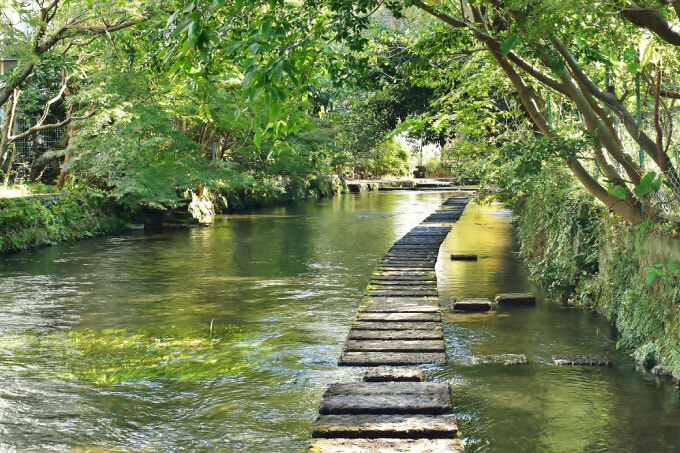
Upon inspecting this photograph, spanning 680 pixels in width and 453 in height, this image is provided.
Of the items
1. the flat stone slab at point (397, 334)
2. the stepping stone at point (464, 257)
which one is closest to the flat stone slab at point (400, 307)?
the flat stone slab at point (397, 334)

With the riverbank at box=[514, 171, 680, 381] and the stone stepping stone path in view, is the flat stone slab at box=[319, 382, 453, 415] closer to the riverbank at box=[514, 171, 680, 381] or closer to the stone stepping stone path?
the stone stepping stone path

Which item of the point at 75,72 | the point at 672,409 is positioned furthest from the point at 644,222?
the point at 75,72

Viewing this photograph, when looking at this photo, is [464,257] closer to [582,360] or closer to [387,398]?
[582,360]

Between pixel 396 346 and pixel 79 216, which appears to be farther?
pixel 79 216

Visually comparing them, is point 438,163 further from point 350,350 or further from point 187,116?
point 350,350

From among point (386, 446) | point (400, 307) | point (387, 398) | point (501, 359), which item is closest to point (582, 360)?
point (501, 359)

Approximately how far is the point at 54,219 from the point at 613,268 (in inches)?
598

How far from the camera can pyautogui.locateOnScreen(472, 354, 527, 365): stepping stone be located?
7.89 m

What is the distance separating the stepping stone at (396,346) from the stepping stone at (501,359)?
Answer: 23.0 inches

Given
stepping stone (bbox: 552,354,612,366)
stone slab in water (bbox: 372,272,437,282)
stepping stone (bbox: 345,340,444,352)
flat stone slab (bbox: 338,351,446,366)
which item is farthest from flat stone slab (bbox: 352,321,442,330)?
stone slab in water (bbox: 372,272,437,282)

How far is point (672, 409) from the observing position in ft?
21.1

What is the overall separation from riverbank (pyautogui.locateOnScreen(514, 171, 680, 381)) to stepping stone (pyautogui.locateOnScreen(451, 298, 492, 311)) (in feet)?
4.34

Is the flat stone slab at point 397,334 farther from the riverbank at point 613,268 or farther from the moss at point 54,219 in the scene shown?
the moss at point 54,219

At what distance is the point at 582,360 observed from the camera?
7898mm
